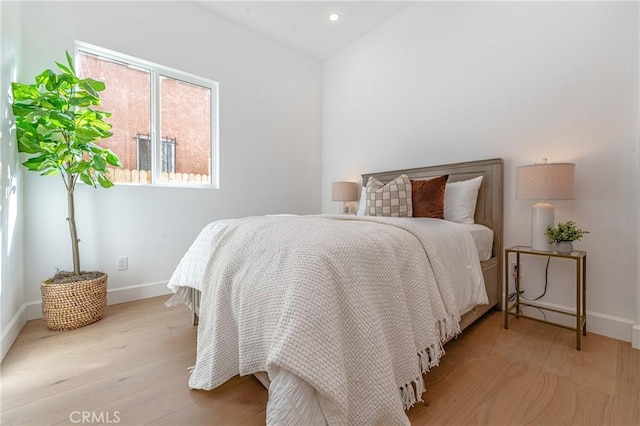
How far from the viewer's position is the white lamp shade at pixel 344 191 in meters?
3.39

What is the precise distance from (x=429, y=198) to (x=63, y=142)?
275 centimetres

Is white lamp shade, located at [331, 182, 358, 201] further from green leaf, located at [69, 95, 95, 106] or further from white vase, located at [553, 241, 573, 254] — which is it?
green leaf, located at [69, 95, 95, 106]

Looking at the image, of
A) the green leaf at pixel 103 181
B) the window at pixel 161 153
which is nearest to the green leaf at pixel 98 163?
the green leaf at pixel 103 181

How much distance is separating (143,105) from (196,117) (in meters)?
0.49

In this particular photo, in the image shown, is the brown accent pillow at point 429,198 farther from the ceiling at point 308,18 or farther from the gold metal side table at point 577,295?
the ceiling at point 308,18

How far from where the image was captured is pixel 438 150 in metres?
2.72

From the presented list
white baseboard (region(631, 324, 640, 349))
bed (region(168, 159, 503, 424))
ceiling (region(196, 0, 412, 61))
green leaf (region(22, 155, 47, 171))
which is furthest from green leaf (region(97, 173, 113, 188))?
white baseboard (region(631, 324, 640, 349))

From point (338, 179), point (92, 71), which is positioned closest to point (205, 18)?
point (92, 71)

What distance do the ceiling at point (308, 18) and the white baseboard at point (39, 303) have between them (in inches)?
114

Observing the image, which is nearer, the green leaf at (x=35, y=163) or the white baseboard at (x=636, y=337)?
the white baseboard at (x=636, y=337)

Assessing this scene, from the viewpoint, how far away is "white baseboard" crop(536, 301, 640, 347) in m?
1.73

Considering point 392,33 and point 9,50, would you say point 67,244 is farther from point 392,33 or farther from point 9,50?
point 392,33

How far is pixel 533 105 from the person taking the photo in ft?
6.97

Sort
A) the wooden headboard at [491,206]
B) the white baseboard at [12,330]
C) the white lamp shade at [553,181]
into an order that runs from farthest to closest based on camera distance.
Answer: the wooden headboard at [491,206]
the white lamp shade at [553,181]
the white baseboard at [12,330]
